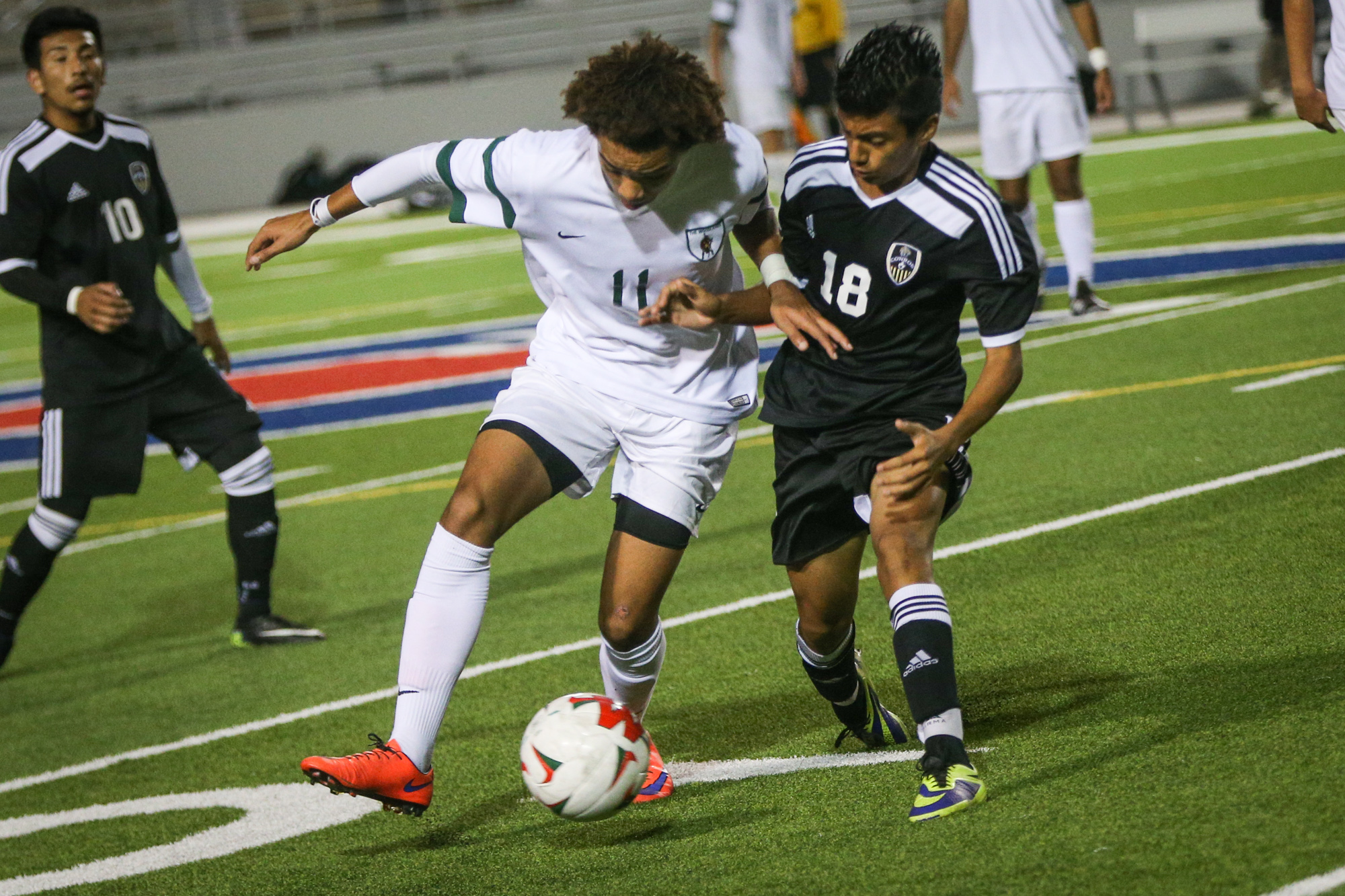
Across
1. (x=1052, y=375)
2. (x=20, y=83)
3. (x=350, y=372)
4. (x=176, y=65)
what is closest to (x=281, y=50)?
(x=176, y=65)

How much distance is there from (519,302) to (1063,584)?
10713 mm

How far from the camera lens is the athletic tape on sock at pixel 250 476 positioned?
22.0 feet

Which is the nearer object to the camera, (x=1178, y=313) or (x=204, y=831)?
(x=204, y=831)

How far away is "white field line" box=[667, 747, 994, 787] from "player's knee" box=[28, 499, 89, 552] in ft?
10.7

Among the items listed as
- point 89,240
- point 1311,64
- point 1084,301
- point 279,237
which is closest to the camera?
point 279,237

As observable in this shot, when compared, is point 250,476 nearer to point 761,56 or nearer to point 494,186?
point 494,186

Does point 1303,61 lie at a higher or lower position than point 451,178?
lower

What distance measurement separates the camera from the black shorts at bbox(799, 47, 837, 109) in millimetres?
18734

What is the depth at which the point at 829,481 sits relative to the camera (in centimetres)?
405

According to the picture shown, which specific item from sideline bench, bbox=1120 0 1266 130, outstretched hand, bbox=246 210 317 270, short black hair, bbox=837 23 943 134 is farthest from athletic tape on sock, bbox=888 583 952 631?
sideline bench, bbox=1120 0 1266 130

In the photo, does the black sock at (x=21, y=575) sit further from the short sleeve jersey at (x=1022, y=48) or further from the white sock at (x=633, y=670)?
the short sleeve jersey at (x=1022, y=48)

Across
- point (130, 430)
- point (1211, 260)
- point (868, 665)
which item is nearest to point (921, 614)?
point (868, 665)

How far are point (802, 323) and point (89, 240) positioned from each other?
375cm

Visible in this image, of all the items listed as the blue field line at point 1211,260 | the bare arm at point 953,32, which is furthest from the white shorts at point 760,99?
the bare arm at point 953,32
